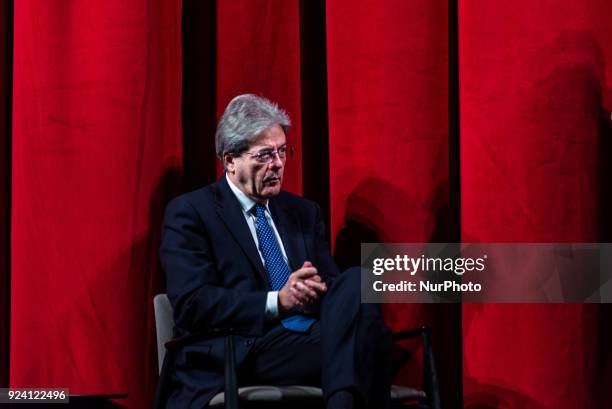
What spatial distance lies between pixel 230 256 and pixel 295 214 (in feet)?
0.87

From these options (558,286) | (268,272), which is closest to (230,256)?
(268,272)

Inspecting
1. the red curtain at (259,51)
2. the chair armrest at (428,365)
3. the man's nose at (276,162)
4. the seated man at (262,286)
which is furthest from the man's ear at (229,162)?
the chair armrest at (428,365)

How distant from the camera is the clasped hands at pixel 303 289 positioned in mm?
2170

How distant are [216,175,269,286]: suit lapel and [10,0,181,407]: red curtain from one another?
0.79 feet

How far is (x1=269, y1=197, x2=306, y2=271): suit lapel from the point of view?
2.48 metres

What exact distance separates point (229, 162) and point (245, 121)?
0.40 ft

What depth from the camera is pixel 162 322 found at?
7.59ft

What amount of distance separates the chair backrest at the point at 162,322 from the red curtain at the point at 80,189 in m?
0.18

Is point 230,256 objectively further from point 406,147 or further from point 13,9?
point 13,9

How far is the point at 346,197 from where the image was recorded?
2.59 metres

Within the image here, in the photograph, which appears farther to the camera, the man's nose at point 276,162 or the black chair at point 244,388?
the man's nose at point 276,162

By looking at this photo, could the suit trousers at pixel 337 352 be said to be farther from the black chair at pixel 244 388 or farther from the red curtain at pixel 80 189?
the red curtain at pixel 80 189

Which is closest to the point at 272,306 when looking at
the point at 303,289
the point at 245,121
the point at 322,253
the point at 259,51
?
the point at 303,289

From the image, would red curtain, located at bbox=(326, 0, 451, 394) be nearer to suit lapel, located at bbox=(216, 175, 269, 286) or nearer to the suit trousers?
suit lapel, located at bbox=(216, 175, 269, 286)
